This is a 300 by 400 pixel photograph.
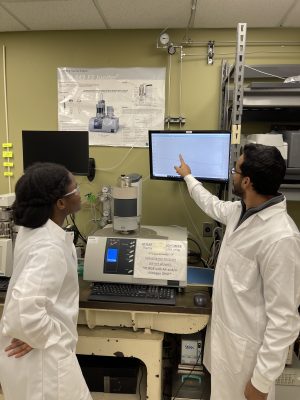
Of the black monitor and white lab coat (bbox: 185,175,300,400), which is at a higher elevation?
the black monitor

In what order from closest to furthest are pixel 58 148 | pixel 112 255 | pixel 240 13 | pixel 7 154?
pixel 112 255 → pixel 240 13 → pixel 58 148 → pixel 7 154

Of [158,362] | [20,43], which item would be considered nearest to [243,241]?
[158,362]

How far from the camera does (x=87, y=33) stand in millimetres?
2264

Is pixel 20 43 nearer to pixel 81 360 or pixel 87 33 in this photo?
pixel 87 33

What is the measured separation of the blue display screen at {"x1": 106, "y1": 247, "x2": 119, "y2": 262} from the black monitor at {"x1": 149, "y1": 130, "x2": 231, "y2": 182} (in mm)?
626

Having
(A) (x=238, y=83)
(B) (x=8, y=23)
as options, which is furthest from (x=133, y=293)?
(B) (x=8, y=23)

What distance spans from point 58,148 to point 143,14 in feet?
3.15

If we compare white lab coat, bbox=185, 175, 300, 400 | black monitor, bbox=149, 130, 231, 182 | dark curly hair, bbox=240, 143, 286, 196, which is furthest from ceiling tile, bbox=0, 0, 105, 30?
white lab coat, bbox=185, 175, 300, 400

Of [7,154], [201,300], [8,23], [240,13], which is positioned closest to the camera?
[201,300]

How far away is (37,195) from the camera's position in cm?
115

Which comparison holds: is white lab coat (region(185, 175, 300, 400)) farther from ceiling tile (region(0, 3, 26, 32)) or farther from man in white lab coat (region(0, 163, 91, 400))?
ceiling tile (region(0, 3, 26, 32))

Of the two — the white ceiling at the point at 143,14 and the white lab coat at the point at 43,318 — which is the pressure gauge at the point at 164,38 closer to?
the white ceiling at the point at 143,14

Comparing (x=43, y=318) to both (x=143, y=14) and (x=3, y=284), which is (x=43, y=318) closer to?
(x=3, y=284)

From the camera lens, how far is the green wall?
7.23 feet
